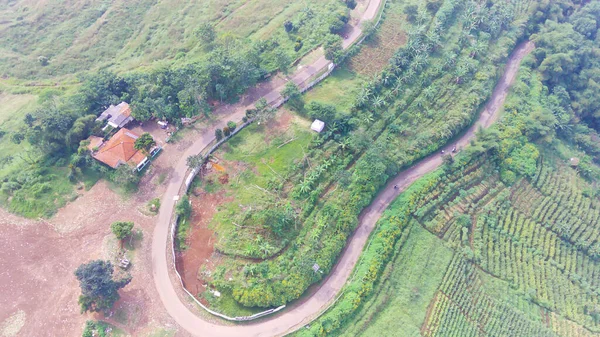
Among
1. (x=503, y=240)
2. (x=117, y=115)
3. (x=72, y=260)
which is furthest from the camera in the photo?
(x=117, y=115)

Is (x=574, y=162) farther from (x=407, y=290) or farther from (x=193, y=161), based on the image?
(x=193, y=161)

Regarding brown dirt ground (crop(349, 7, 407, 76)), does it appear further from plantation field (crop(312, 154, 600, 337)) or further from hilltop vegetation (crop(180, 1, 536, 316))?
plantation field (crop(312, 154, 600, 337))

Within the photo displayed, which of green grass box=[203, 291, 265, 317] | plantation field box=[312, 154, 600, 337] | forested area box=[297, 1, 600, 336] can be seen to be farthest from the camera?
plantation field box=[312, 154, 600, 337]

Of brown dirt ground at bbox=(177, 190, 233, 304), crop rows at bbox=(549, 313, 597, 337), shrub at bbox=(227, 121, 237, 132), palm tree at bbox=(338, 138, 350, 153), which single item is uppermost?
shrub at bbox=(227, 121, 237, 132)

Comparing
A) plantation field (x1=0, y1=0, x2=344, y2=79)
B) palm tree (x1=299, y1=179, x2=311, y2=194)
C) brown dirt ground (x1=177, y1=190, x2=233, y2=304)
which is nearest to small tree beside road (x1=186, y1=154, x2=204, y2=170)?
brown dirt ground (x1=177, y1=190, x2=233, y2=304)

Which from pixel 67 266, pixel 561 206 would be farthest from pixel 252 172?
pixel 561 206

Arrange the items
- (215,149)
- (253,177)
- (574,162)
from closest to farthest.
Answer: (253,177) < (215,149) < (574,162)
